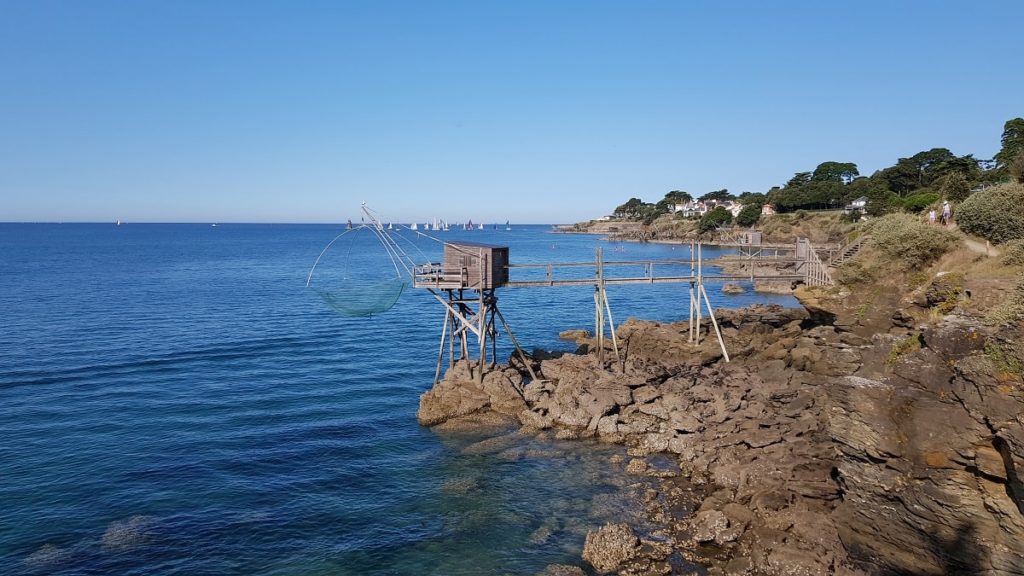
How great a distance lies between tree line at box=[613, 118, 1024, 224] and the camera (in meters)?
52.5

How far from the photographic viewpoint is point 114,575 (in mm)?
15273

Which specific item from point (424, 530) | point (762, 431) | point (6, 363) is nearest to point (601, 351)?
point (762, 431)

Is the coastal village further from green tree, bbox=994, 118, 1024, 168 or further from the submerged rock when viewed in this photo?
green tree, bbox=994, 118, 1024, 168

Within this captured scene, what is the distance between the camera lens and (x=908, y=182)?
88875 mm

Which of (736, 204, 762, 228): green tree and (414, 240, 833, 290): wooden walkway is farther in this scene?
(736, 204, 762, 228): green tree

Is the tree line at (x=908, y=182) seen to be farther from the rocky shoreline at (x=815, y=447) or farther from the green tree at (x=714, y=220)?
the rocky shoreline at (x=815, y=447)

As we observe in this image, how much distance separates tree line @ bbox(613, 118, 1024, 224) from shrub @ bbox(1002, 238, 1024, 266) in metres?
10.6

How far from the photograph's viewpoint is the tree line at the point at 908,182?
172 ft

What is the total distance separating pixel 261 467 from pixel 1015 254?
29.3 m

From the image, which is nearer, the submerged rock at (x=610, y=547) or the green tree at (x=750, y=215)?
the submerged rock at (x=610, y=547)

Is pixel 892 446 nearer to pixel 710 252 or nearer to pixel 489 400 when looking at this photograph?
pixel 489 400

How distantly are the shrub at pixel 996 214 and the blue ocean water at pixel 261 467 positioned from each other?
2045 centimetres

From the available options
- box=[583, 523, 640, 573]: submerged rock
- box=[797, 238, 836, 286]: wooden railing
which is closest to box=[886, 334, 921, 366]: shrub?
box=[583, 523, 640, 573]: submerged rock

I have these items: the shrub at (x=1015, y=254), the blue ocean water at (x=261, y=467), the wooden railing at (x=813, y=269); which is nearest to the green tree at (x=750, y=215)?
the wooden railing at (x=813, y=269)
